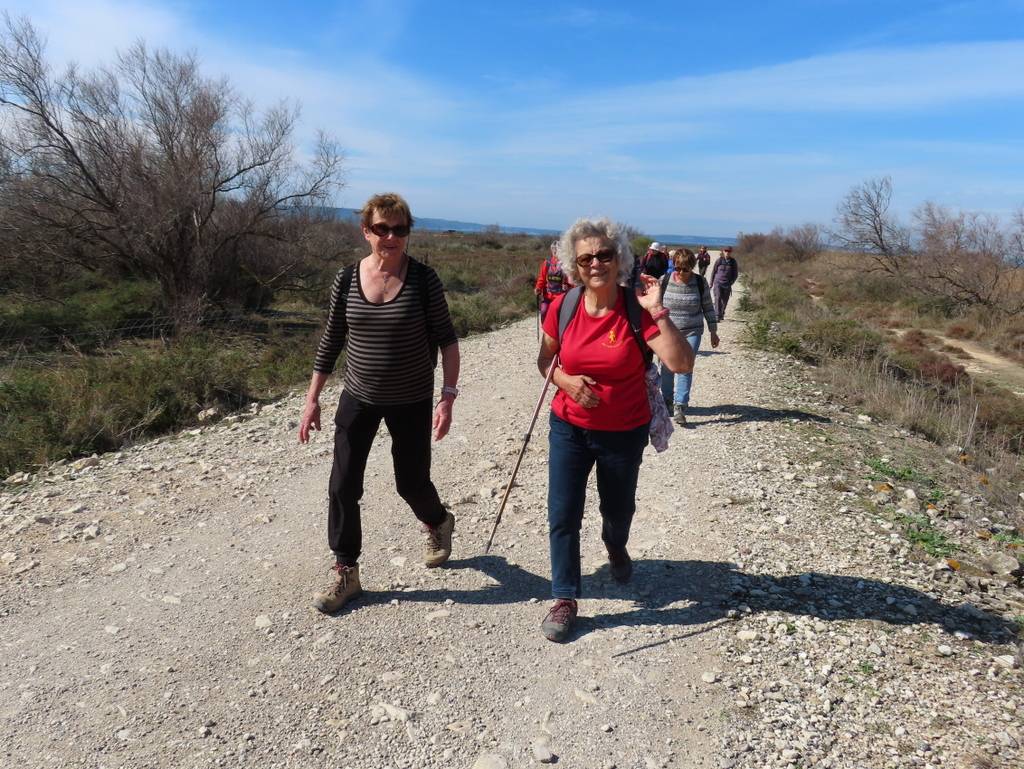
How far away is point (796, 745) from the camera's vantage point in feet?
8.15

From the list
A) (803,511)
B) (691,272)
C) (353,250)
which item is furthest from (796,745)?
(353,250)

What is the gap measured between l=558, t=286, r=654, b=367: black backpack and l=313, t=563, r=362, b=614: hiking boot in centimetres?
160

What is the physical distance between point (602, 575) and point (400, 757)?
1.58 m

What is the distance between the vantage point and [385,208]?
3051mm

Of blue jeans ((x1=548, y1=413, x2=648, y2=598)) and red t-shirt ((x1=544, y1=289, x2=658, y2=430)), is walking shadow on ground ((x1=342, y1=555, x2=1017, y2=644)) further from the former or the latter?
red t-shirt ((x1=544, y1=289, x2=658, y2=430))

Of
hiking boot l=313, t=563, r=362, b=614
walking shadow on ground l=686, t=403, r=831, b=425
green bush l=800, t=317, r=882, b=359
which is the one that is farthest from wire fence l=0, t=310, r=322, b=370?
green bush l=800, t=317, r=882, b=359

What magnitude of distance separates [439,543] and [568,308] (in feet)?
5.27

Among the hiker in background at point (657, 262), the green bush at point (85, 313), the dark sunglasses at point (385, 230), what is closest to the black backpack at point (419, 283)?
→ the dark sunglasses at point (385, 230)

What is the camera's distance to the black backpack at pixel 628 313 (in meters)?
2.83

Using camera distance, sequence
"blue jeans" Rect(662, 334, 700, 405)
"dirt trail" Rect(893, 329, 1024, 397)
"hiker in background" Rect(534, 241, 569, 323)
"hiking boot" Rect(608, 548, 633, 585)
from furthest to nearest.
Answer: "dirt trail" Rect(893, 329, 1024, 397) < "hiker in background" Rect(534, 241, 569, 323) < "blue jeans" Rect(662, 334, 700, 405) < "hiking boot" Rect(608, 548, 633, 585)

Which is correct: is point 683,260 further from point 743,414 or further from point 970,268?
point 970,268

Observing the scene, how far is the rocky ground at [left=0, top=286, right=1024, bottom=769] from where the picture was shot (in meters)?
2.52

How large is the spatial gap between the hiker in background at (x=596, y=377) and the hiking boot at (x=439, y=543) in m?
0.84

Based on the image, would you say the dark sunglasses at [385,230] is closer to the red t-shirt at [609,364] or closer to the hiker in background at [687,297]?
the red t-shirt at [609,364]
